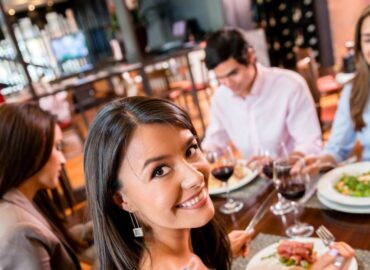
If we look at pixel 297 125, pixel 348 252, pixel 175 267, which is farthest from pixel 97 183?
pixel 297 125

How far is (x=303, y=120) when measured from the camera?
207 centimetres

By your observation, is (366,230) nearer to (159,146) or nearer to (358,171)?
(358,171)

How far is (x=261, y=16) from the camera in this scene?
6922mm

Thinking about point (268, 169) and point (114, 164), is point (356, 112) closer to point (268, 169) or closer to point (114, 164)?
point (268, 169)

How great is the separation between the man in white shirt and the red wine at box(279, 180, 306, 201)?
63cm

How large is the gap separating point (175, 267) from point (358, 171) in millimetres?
936

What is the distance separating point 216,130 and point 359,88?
2.90 ft

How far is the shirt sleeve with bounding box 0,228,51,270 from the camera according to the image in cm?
116

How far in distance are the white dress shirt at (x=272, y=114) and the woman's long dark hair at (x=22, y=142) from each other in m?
1.11

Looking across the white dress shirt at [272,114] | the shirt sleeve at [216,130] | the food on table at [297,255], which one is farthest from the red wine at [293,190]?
the shirt sleeve at [216,130]

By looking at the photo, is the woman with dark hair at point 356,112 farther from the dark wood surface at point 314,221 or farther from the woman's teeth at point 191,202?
the woman's teeth at point 191,202

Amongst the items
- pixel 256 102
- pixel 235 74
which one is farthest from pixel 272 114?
pixel 235 74

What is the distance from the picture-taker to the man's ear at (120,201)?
A: 84 cm

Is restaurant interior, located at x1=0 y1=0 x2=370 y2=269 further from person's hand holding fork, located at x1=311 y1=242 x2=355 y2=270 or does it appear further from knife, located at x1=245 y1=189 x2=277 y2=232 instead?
person's hand holding fork, located at x1=311 y1=242 x2=355 y2=270
